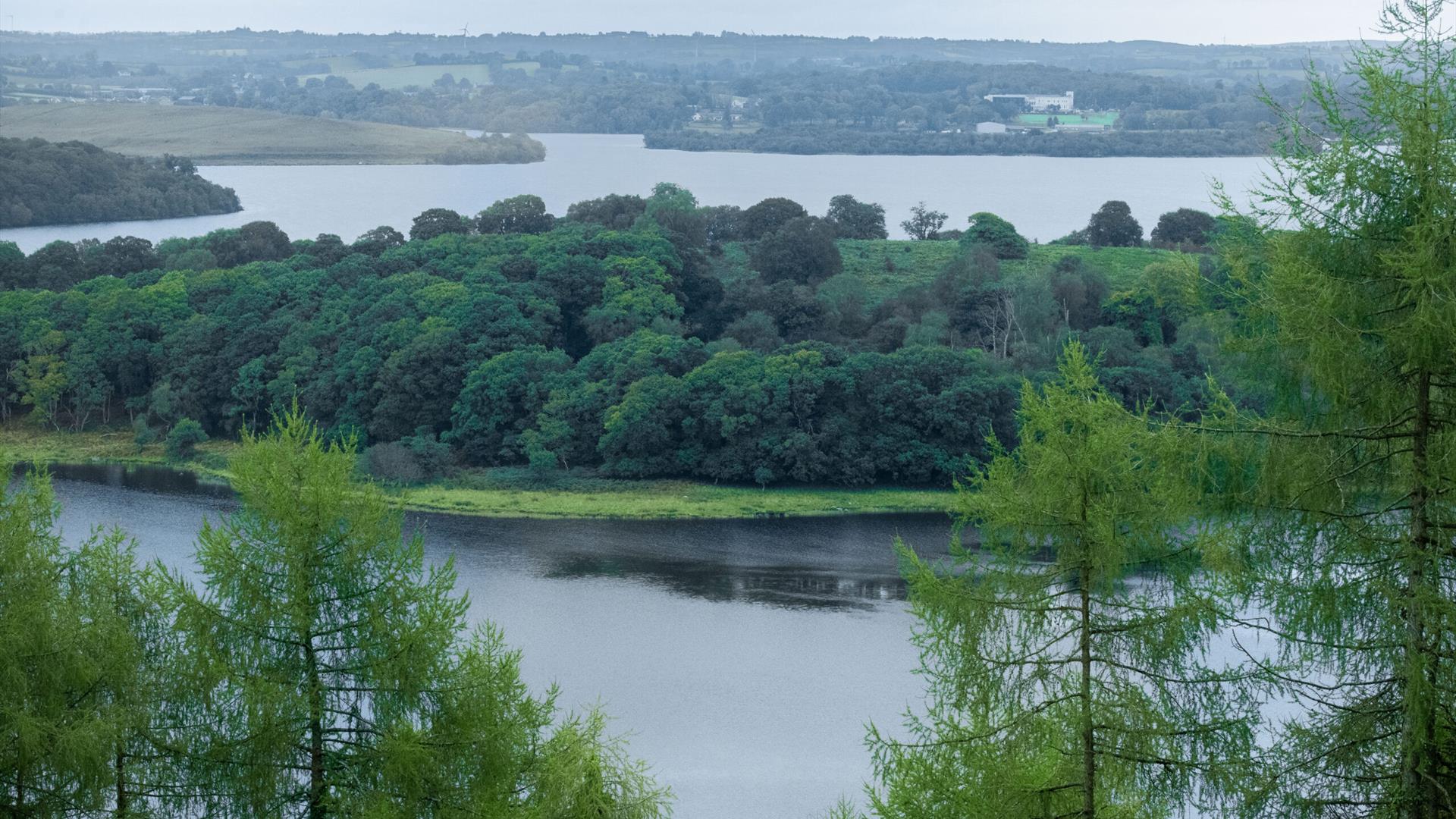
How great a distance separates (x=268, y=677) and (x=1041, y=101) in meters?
91.6

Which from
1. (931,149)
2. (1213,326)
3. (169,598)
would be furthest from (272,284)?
(931,149)

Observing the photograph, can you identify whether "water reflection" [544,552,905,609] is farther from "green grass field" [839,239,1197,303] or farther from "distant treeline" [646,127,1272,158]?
"distant treeline" [646,127,1272,158]

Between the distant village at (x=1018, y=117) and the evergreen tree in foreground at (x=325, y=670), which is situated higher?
the distant village at (x=1018, y=117)

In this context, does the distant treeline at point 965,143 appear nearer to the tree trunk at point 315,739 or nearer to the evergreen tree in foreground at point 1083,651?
the evergreen tree in foreground at point 1083,651

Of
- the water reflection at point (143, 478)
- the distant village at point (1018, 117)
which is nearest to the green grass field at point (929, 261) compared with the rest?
the water reflection at point (143, 478)

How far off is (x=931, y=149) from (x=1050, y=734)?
8030cm

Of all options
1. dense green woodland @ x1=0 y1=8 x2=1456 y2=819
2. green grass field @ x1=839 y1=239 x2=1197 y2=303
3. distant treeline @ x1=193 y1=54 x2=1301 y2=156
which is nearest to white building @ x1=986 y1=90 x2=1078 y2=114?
distant treeline @ x1=193 y1=54 x2=1301 y2=156

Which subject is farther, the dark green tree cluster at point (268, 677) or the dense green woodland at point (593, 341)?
the dense green woodland at point (593, 341)

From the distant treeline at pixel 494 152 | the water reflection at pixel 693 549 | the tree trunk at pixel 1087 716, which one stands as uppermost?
the distant treeline at pixel 494 152

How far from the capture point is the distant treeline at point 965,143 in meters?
78.1

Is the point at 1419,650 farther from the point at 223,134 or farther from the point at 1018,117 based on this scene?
the point at 1018,117

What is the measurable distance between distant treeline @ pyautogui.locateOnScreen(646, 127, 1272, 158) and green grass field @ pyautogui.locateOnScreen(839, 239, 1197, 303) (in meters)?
28.2

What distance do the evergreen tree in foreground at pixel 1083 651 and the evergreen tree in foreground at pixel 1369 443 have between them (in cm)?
42

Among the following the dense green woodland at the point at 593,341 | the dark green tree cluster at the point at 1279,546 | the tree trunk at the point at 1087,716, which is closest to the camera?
the dark green tree cluster at the point at 1279,546
